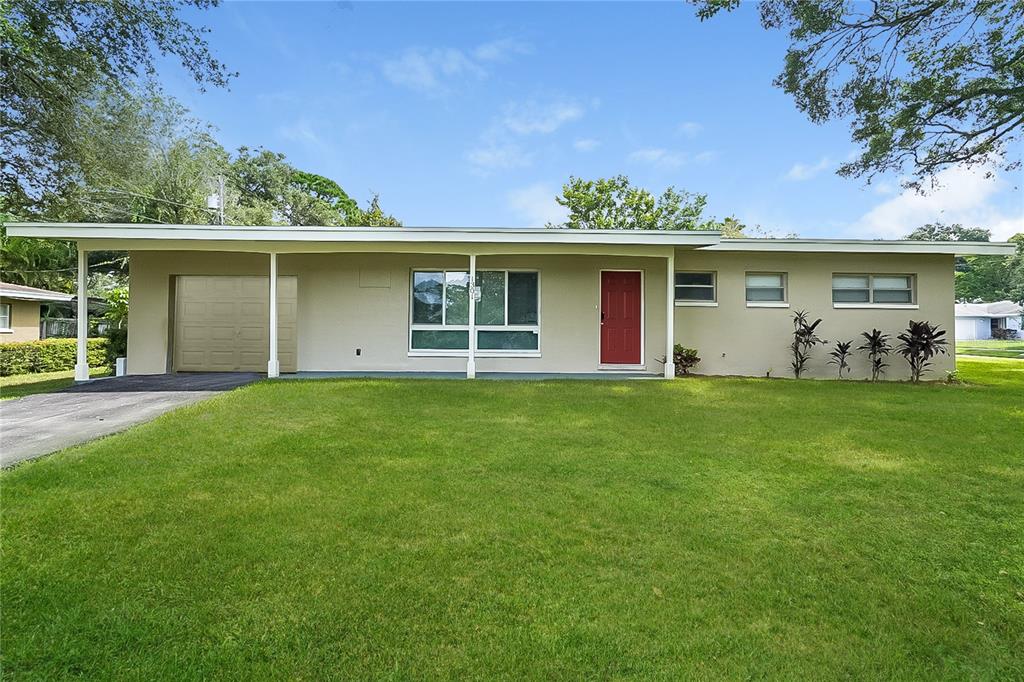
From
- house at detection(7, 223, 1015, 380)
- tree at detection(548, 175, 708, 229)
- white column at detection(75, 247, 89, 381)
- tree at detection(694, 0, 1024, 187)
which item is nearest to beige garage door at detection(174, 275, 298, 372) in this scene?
house at detection(7, 223, 1015, 380)

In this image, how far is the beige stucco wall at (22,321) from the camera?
55.5 feet

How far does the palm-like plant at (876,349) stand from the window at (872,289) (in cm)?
72

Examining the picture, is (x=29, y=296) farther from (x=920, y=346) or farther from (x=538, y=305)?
(x=920, y=346)

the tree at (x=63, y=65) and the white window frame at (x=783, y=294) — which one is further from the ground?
the tree at (x=63, y=65)

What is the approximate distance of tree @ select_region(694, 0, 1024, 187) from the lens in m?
11.7

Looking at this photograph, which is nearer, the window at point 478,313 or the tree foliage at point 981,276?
the window at point 478,313

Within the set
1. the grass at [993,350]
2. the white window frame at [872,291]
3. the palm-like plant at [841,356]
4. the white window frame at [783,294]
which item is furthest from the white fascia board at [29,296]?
the grass at [993,350]

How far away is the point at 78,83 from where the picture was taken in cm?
1362

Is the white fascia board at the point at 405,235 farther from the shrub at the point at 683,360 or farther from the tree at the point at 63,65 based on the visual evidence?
the tree at the point at 63,65

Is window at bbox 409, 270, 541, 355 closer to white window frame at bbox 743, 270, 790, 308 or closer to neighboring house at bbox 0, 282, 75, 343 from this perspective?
white window frame at bbox 743, 270, 790, 308

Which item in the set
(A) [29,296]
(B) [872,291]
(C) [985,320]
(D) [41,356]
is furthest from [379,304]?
(C) [985,320]

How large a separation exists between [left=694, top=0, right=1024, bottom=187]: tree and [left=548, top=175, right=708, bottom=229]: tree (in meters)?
14.3

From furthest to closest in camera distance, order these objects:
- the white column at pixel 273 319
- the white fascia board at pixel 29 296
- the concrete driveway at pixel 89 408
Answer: the white fascia board at pixel 29 296 → the white column at pixel 273 319 → the concrete driveway at pixel 89 408

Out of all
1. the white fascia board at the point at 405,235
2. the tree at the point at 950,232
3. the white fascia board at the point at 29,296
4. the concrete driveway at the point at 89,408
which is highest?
the tree at the point at 950,232
